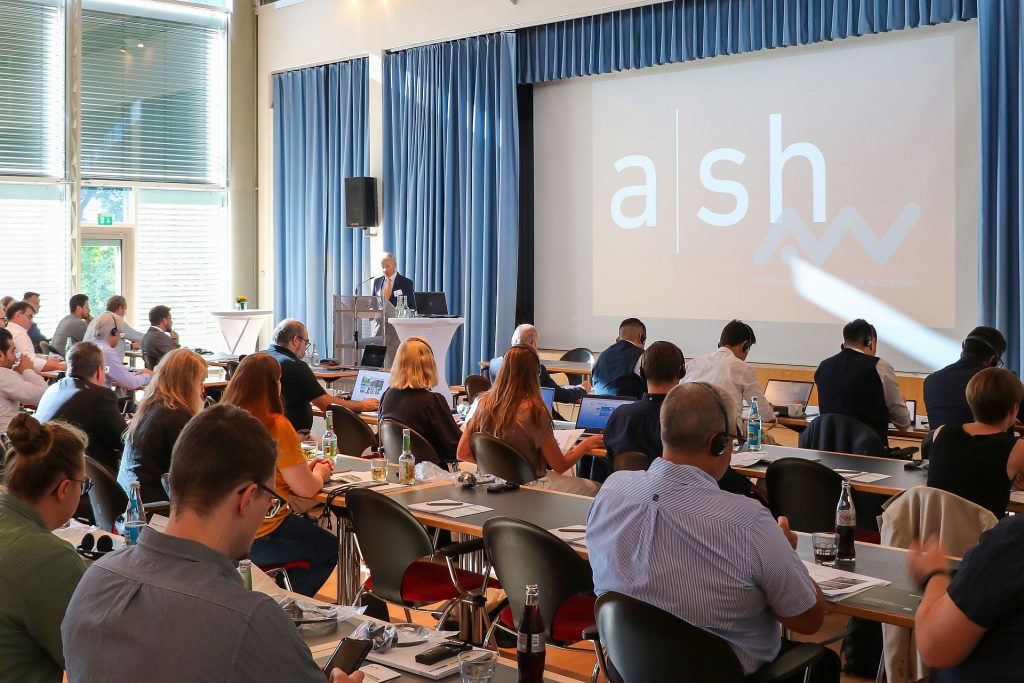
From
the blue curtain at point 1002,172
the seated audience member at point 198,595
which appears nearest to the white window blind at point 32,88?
the blue curtain at point 1002,172

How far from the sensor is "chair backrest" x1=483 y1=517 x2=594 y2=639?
3.44 m

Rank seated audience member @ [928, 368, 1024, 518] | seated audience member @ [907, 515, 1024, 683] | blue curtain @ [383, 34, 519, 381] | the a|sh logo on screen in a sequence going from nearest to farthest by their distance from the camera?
seated audience member @ [907, 515, 1024, 683], seated audience member @ [928, 368, 1024, 518], the a|sh logo on screen, blue curtain @ [383, 34, 519, 381]

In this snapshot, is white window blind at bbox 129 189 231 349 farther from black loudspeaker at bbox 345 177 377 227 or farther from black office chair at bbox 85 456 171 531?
black office chair at bbox 85 456 171 531

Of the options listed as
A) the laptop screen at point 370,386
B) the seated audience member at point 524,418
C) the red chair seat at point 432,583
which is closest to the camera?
the red chair seat at point 432,583

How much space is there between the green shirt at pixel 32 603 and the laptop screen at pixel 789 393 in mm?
5853

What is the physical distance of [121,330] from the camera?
468 inches

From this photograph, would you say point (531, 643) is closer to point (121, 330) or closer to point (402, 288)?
point (402, 288)

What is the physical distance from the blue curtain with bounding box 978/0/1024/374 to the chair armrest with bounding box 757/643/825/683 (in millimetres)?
5779

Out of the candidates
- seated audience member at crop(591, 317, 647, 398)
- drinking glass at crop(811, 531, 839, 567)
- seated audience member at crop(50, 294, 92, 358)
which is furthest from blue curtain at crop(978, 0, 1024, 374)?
seated audience member at crop(50, 294, 92, 358)

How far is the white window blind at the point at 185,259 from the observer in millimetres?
13508

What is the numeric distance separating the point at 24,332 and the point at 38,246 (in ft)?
8.96

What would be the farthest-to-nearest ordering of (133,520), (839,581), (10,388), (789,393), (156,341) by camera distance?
(156,341)
(789,393)
(10,388)
(133,520)
(839,581)

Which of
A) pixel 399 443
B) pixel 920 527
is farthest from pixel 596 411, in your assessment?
pixel 920 527

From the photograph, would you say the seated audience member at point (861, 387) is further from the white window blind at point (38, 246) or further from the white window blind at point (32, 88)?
the white window blind at point (32, 88)
